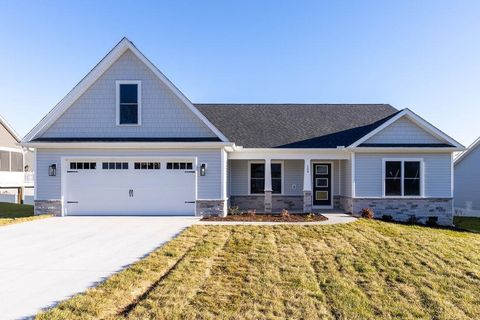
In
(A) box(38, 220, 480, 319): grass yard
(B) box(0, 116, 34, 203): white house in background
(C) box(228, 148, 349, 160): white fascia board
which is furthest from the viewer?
(B) box(0, 116, 34, 203): white house in background

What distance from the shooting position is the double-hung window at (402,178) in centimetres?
1565

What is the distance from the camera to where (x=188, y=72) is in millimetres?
20281

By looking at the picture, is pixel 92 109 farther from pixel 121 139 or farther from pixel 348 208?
pixel 348 208

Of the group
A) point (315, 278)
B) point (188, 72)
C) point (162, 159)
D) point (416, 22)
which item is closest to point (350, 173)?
point (416, 22)

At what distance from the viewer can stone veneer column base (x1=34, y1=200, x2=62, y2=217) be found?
1459 centimetres

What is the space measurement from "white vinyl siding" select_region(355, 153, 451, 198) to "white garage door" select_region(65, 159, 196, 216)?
25.7 ft

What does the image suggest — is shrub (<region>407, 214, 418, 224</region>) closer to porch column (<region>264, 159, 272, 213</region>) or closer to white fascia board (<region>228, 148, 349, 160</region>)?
white fascia board (<region>228, 148, 349, 160</region>)

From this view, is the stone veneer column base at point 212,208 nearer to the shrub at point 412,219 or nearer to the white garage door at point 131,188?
the white garage door at point 131,188

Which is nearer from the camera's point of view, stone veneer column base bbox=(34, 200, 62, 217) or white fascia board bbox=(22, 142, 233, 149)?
white fascia board bbox=(22, 142, 233, 149)

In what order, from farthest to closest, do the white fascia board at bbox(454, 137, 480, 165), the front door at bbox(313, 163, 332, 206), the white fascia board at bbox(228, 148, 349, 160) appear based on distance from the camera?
the white fascia board at bbox(454, 137, 480, 165) < the front door at bbox(313, 163, 332, 206) < the white fascia board at bbox(228, 148, 349, 160)

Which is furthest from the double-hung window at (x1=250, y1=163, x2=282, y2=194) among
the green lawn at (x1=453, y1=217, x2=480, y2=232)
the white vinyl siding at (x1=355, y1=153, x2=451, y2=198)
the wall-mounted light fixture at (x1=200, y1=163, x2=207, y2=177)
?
the green lawn at (x1=453, y1=217, x2=480, y2=232)

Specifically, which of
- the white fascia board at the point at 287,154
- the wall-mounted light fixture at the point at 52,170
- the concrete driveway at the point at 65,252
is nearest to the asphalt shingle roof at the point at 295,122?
the white fascia board at the point at 287,154

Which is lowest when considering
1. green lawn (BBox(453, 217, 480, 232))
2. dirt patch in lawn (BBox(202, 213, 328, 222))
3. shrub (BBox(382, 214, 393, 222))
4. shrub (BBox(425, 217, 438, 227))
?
green lawn (BBox(453, 217, 480, 232))

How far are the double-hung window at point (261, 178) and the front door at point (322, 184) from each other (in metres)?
1.90
